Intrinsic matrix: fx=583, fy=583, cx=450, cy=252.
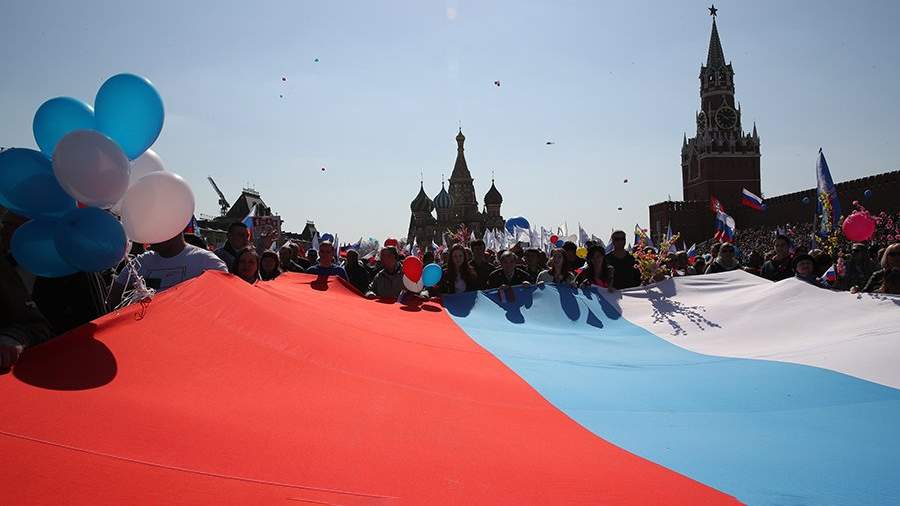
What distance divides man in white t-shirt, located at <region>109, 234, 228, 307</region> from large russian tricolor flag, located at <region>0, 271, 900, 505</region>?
0.40 metres

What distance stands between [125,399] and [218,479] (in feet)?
1.84

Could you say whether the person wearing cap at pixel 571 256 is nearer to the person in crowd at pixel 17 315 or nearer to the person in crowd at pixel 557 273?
the person in crowd at pixel 557 273

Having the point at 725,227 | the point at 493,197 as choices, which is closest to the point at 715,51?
the point at 493,197

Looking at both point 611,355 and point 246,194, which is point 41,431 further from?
point 246,194

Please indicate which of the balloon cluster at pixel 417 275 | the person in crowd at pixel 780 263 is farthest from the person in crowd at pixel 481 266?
the person in crowd at pixel 780 263

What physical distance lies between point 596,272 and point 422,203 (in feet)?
276

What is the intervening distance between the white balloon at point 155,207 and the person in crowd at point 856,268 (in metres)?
7.38

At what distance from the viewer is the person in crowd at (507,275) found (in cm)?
678

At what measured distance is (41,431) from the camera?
1871 mm

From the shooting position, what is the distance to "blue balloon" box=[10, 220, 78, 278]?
101 inches

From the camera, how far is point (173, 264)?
4008 mm

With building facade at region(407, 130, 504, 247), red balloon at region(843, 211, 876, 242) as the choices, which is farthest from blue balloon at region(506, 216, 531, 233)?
building facade at region(407, 130, 504, 247)

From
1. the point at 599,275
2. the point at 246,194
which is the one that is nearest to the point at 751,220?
the point at 246,194

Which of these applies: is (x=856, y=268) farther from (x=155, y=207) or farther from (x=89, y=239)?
(x=89, y=239)
